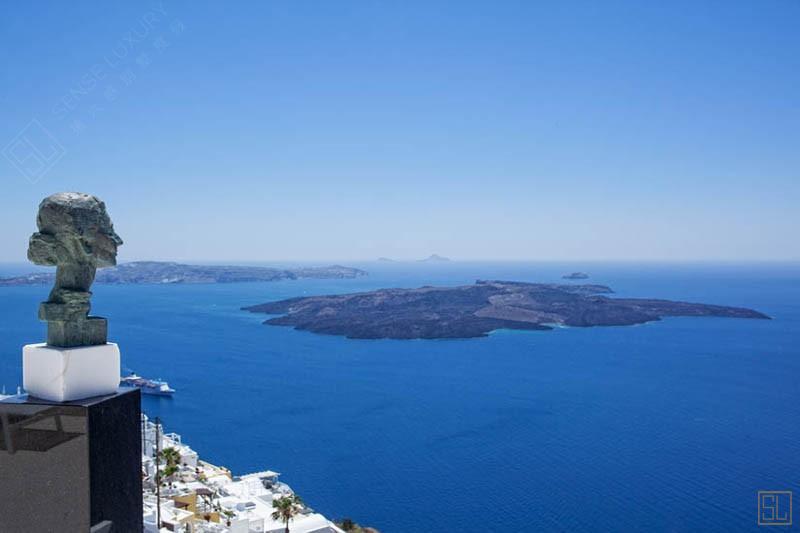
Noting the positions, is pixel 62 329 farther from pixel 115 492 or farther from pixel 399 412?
pixel 399 412

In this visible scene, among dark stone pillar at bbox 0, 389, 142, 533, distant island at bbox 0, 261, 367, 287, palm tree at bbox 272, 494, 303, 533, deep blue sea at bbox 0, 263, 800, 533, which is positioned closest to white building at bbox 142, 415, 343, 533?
Result: palm tree at bbox 272, 494, 303, 533

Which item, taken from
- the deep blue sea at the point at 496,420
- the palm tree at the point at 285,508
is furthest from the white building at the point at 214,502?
the deep blue sea at the point at 496,420

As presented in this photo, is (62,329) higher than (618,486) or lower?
higher

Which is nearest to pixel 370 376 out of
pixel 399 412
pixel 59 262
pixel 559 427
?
pixel 399 412

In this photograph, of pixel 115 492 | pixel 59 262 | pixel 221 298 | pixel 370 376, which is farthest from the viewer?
pixel 221 298

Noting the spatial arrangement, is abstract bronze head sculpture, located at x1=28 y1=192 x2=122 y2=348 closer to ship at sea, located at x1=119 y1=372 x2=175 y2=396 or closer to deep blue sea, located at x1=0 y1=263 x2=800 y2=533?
deep blue sea, located at x1=0 y1=263 x2=800 y2=533

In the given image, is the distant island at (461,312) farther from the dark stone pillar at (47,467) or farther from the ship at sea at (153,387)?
the dark stone pillar at (47,467)
